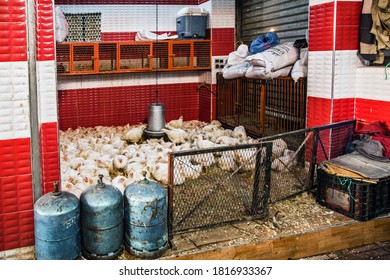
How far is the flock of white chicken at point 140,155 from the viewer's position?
655cm

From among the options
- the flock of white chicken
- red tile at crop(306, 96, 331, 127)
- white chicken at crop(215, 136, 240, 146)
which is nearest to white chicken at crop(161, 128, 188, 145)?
the flock of white chicken


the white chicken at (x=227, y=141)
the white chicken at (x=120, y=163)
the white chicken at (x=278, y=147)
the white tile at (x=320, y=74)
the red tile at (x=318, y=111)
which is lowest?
the white chicken at (x=120, y=163)

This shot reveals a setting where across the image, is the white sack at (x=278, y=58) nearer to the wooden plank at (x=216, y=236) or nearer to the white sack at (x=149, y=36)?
the white sack at (x=149, y=36)

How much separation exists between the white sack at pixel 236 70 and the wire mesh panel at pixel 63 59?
391 centimetres

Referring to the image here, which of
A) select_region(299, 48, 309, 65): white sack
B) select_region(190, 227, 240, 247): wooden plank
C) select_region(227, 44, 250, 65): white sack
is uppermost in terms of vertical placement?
select_region(227, 44, 250, 65): white sack

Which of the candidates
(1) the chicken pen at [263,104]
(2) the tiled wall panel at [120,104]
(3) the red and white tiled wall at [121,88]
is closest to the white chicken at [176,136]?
(1) the chicken pen at [263,104]

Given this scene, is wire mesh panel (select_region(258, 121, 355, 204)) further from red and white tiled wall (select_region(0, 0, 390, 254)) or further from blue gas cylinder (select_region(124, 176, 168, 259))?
blue gas cylinder (select_region(124, 176, 168, 259))

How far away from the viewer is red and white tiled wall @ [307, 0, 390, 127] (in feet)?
Answer: 23.0

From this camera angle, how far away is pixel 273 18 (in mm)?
10477

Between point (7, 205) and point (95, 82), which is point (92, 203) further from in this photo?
point (95, 82)

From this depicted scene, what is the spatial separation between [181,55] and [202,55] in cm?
62

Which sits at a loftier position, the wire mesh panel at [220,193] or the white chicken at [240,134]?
the white chicken at [240,134]

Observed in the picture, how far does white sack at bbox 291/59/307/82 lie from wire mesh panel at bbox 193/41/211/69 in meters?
Result: 3.83

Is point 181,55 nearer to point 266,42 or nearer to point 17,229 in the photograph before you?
point 266,42
